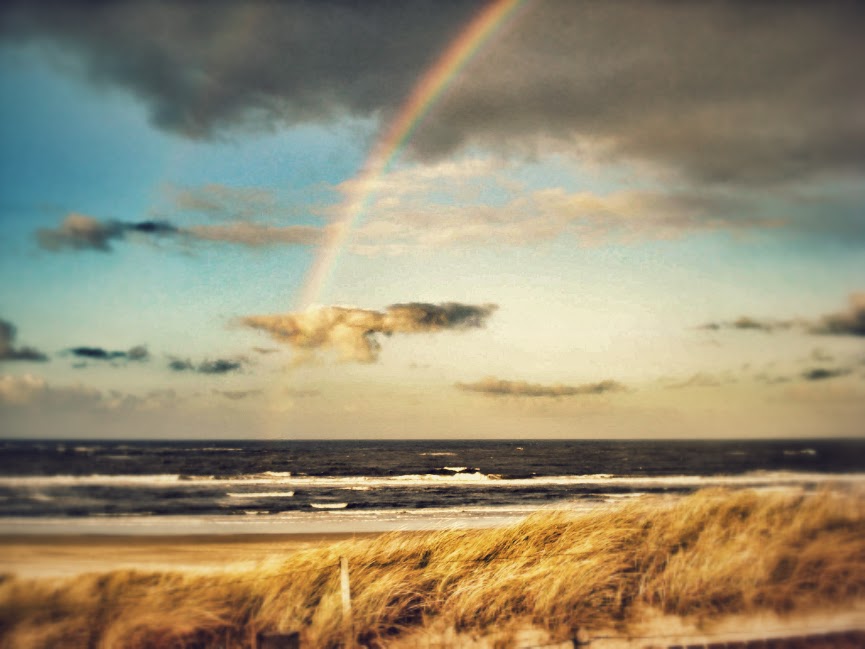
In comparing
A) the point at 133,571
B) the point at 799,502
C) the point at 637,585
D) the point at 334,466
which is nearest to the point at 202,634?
the point at 133,571

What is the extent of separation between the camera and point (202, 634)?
659 centimetres

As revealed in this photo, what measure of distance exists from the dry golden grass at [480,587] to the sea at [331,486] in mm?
3068

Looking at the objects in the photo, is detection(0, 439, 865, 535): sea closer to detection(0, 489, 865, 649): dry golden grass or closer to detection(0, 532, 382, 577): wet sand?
detection(0, 532, 382, 577): wet sand

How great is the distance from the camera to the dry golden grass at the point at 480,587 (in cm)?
665

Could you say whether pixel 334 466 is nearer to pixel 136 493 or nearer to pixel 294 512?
pixel 136 493

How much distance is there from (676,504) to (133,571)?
737 cm

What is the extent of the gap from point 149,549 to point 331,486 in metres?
18.1

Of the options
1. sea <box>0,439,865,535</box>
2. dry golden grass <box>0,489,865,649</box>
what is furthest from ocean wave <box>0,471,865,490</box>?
dry golden grass <box>0,489,865,649</box>

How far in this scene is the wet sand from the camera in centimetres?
1408

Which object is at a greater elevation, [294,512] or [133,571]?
[133,571]

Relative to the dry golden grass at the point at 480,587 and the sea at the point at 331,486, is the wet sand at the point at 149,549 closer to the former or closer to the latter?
the sea at the point at 331,486

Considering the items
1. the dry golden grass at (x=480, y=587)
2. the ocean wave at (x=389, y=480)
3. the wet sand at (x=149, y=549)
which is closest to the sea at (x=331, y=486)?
the ocean wave at (x=389, y=480)

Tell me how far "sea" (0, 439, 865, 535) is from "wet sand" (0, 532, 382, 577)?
3.94 feet

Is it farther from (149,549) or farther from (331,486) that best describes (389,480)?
(149,549)
